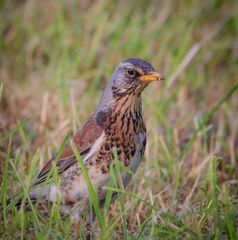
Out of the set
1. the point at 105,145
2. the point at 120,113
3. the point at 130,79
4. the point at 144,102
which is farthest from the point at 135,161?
the point at 144,102

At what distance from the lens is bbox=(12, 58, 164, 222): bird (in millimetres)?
4707

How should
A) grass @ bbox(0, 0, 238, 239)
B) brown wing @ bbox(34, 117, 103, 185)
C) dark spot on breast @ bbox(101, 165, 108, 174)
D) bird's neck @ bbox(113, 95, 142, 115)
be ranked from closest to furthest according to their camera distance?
grass @ bbox(0, 0, 238, 239)
dark spot on breast @ bbox(101, 165, 108, 174)
brown wing @ bbox(34, 117, 103, 185)
bird's neck @ bbox(113, 95, 142, 115)

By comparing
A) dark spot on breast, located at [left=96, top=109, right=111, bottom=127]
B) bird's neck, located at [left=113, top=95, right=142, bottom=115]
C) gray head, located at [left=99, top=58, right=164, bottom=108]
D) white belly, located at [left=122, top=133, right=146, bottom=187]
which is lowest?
white belly, located at [left=122, top=133, right=146, bottom=187]

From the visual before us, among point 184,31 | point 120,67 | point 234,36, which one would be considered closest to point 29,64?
point 184,31

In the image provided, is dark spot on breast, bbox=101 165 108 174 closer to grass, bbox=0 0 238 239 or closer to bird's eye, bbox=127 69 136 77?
grass, bbox=0 0 238 239

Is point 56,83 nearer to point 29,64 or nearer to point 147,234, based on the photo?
point 29,64

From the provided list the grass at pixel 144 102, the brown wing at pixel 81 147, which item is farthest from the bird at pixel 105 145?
the grass at pixel 144 102

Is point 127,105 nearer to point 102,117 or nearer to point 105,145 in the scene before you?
point 102,117

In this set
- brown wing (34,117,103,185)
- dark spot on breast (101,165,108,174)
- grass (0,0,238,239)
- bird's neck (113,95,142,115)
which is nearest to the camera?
grass (0,0,238,239)

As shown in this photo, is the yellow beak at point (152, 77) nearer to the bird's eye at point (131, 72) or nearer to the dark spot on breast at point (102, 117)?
the bird's eye at point (131, 72)

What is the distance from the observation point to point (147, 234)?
4.37 m

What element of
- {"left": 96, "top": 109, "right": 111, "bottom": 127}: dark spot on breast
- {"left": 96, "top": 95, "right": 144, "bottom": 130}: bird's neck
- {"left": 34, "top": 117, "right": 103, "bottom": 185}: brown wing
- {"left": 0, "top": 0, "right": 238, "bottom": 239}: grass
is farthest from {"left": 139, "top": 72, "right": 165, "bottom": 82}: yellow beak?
{"left": 0, "top": 0, "right": 238, "bottom": 239}: grass

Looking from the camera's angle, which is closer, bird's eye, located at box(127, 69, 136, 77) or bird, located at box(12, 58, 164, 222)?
bird, located at box(12, 58, 164, 222)

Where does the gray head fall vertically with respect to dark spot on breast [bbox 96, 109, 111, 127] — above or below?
above
